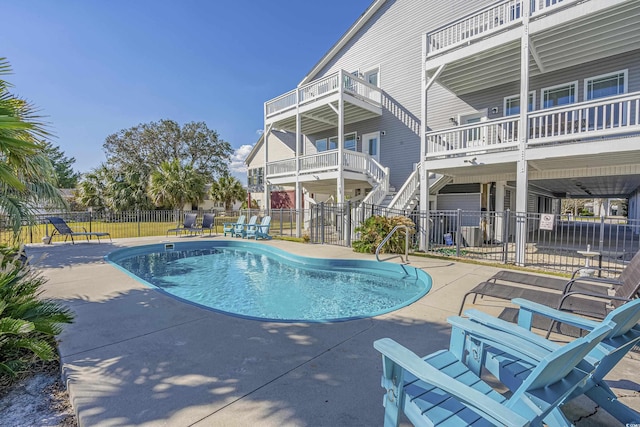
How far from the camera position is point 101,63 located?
1502 centimetres

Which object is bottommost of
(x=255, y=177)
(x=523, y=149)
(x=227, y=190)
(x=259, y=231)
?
(x=259, y=231)

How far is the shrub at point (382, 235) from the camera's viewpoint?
9.70 meters

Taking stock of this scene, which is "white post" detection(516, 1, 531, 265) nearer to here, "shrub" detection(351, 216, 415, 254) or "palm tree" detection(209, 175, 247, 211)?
"shrub" detection(351, 216, 415, 254)

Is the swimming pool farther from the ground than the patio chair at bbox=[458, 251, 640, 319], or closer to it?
closer to it

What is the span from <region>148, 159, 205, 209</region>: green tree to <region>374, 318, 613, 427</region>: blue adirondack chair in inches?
868

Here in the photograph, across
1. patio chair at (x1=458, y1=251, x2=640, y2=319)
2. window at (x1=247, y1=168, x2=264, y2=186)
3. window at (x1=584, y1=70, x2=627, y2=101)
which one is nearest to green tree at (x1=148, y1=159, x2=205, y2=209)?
window at (x1=247, y1=168, x2=264, y2=186)

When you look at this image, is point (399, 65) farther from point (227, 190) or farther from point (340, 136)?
point (227, 190)

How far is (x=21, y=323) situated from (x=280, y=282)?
5.51 metres

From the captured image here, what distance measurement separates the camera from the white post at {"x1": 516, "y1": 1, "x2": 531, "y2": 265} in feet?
27.0

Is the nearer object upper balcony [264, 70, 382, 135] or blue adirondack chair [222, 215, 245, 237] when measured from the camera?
upper balcony [264, 70, 382, 135]

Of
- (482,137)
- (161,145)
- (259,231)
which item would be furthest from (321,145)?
(161,145)

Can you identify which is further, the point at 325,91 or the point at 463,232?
the point at 325,91

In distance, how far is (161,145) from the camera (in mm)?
35344

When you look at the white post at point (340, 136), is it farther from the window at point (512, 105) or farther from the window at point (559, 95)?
the window at point (559, 95)
